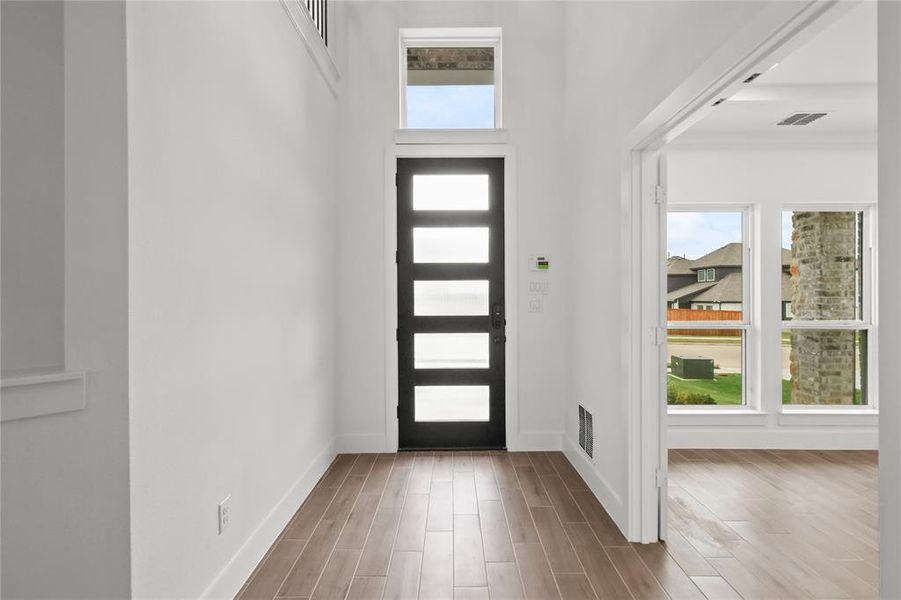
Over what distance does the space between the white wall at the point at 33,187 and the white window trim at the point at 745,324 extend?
4.31 m

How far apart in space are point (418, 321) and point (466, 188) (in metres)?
1.21

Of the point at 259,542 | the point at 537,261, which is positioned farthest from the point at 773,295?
the point at 259,542

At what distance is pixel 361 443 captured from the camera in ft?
13.7

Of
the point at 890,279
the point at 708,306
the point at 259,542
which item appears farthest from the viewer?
the point at 708,306

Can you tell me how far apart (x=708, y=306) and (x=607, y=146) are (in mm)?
2258

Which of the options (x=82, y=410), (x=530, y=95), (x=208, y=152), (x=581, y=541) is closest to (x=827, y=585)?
(x=581, y=541)

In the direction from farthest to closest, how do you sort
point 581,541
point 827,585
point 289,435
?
point 289,435 → point 581,541 → point 827,585

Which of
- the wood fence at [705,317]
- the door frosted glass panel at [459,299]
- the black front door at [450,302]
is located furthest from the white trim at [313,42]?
the wood fence at [705,317]

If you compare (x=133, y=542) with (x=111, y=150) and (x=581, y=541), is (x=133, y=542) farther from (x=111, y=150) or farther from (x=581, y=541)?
(x=581, y=541)

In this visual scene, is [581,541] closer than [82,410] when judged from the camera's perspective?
No

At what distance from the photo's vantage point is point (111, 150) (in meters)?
1.47

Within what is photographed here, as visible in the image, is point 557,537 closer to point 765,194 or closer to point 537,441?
point 537,441

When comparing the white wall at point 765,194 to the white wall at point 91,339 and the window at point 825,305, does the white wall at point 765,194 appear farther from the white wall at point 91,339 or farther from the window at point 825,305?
the white wall at point 91,339

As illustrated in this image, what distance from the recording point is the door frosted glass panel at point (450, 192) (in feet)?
14.0
